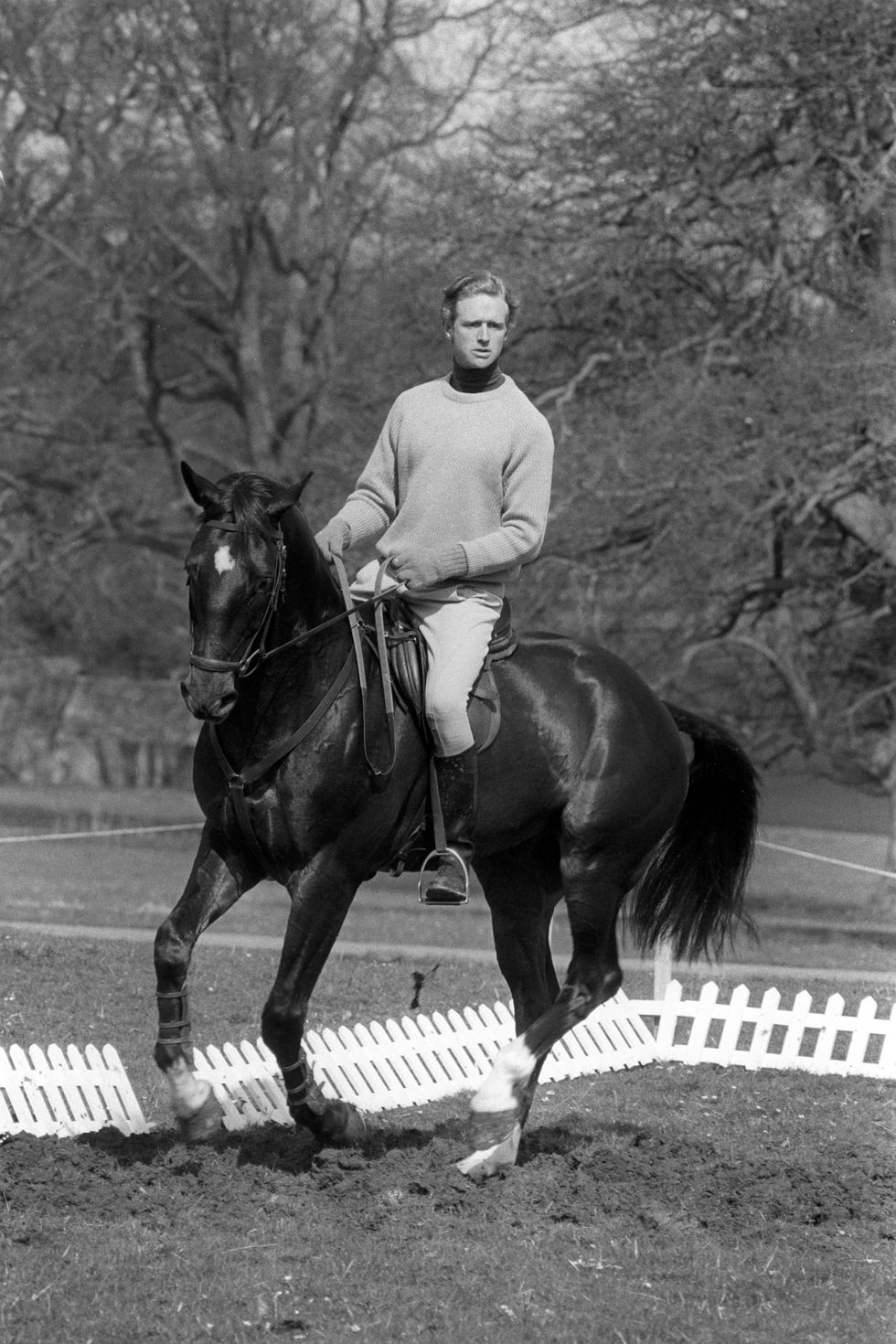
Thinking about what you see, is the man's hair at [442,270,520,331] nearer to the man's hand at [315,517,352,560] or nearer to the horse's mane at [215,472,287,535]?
the man's hand at [315,517,352,560]

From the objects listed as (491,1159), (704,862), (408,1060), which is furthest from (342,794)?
(408,1060)

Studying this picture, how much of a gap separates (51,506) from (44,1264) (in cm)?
2003

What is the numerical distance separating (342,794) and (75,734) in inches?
1049

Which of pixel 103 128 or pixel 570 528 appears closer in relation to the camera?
pixel 570 528

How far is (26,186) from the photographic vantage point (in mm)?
20562

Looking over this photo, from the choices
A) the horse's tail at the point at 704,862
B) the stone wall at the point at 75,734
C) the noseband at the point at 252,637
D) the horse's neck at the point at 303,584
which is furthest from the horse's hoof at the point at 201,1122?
the stone wall at the point at 75,734

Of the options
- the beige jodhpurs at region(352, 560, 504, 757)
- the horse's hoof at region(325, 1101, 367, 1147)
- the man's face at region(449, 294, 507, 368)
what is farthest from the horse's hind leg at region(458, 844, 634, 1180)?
the man's face at region(449, 294, 507, 368)

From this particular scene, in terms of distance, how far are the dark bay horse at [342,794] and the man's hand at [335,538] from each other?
0.07 metres

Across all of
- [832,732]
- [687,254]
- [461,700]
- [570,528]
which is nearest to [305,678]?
[461,700]

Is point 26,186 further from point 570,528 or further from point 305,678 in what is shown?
point 305,678

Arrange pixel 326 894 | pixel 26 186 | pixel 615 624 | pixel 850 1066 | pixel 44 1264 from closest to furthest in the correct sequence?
1. pixel 44 1264
2. pixel 326 894
3. pixel 850 1066
4. pixel 615 624
5. pixel 26 186

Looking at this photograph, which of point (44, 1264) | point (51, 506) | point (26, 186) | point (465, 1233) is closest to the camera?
point (44, 1264)

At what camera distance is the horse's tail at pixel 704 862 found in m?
6.41

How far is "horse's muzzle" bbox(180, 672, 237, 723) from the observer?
15.7 ft
